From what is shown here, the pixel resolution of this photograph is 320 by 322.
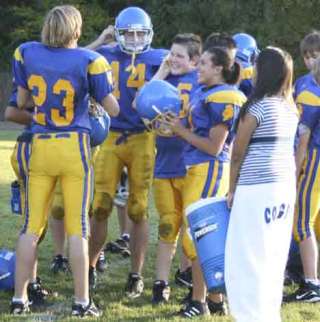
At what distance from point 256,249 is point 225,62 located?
1.51m

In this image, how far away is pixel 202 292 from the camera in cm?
559

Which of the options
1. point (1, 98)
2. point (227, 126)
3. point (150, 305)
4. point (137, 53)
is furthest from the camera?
point (1, 98)

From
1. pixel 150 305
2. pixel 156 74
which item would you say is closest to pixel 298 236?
pixel 150 305

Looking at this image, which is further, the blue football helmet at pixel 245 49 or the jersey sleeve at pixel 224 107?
the blue football helmet at pixel 245 49

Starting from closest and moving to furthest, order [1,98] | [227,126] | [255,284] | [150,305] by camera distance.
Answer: [255,284] < [227,126] < [150,305] < [1,98]

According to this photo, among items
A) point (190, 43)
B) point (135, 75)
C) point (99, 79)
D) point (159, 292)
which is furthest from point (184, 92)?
point (159, 292)

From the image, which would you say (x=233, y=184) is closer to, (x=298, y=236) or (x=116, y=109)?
(x=116, y=109)

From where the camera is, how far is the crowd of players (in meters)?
5.36

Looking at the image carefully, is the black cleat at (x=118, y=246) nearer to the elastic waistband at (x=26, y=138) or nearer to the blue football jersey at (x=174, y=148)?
the blue football jersey at (x=174, y=148)

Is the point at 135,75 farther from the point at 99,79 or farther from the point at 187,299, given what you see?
the point at 187,299

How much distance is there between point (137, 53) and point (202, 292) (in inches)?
77.8

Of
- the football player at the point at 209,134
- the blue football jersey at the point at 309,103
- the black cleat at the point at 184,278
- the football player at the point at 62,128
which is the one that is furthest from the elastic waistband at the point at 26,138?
the blue football jersey at the point at 309,103

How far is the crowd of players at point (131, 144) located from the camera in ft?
17.6

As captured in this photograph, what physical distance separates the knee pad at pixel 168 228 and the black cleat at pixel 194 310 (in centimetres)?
61
